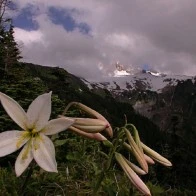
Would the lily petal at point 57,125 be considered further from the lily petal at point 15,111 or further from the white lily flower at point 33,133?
the lily petal at point 15,111

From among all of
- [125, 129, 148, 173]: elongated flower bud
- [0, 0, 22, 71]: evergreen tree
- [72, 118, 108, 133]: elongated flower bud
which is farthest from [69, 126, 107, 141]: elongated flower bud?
[0, 0, 22, 71]: evergreen tree

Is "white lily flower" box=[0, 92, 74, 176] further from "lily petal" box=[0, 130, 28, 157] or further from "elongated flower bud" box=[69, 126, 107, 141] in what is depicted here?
"elongated flower bud" box=[69, 126, 107, 141]

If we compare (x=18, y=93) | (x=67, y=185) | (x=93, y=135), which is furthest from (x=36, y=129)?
(x=18, y=93)

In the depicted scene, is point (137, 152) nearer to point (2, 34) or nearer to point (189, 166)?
point (2, 34)

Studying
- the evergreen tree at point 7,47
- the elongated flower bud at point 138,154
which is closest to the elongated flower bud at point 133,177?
the elongated flower bud at point 138,154

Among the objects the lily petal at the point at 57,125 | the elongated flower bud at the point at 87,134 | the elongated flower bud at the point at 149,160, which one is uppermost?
the lily petal at the point at 57,125

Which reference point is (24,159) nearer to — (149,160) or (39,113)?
(39,113)

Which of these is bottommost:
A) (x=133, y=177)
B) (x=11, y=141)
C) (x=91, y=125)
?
(x=133, y=177)

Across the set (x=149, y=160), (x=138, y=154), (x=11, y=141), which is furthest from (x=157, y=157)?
(x=11, y=141)
